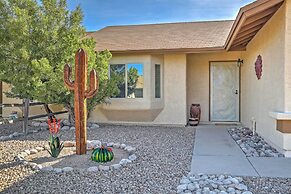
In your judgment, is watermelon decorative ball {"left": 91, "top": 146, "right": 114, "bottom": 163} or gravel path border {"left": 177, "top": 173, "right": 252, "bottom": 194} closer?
gravel path border {"left": 177, "top": 173, "right": 252, "bottom": 194}

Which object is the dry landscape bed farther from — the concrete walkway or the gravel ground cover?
the gravel ground cover

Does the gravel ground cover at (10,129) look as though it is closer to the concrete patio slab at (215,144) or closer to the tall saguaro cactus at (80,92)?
the tall saguaro cactus at (80,92)

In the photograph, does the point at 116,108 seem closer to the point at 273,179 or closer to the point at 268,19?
the point at 268,19

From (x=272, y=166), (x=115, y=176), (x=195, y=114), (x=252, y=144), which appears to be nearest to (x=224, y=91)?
(x=195, y=114)

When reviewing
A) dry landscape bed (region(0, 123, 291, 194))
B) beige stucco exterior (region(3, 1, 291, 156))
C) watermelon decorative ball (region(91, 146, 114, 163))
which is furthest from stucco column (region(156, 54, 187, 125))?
watermelon decorative ball (region(91, 146, 114, 163))

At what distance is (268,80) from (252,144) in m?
1.73

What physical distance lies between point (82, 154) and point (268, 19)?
5773 mm

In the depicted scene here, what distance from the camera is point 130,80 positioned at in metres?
11.5

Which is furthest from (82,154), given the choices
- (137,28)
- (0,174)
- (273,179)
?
(137,28)

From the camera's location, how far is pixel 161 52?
11.3 meters

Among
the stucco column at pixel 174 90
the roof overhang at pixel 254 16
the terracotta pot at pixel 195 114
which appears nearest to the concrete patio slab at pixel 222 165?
the roof overhang at pixel 254 16

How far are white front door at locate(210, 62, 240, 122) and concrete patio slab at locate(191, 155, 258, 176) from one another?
22.0ft

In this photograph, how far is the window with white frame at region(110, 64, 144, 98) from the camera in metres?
11.4

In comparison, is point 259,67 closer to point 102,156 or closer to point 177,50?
point 177,50
